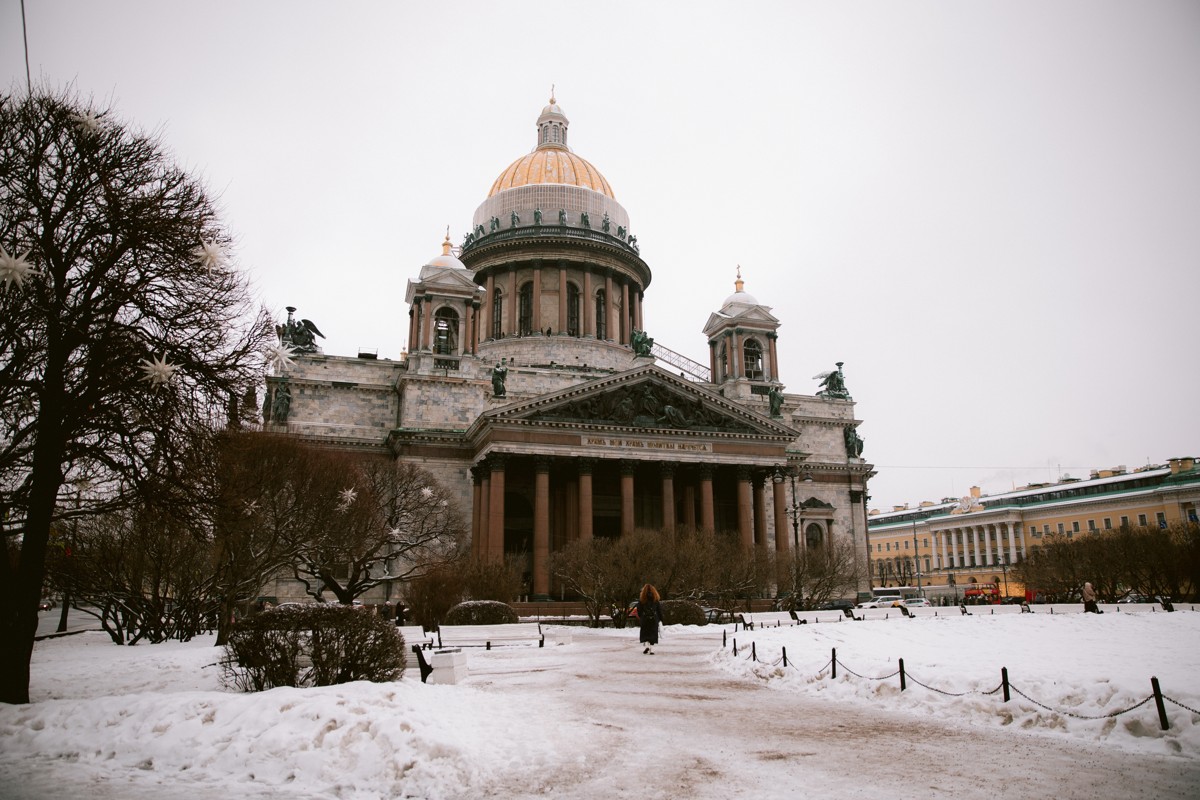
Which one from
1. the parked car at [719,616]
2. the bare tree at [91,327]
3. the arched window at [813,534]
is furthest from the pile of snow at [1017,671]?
the arched window at [813,534]

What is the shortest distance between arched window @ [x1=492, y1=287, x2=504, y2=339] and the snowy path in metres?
51.3

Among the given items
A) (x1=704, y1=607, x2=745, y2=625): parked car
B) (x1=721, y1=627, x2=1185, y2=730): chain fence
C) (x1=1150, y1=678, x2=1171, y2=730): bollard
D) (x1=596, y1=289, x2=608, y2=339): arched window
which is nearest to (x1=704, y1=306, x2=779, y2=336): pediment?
(x1=596, y1=289, x2=608, y2=339): arched window

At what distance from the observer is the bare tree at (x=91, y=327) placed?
12.3 m

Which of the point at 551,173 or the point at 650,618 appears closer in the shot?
the point at 650,618

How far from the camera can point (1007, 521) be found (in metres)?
104

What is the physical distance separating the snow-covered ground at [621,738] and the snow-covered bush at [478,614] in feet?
35.7

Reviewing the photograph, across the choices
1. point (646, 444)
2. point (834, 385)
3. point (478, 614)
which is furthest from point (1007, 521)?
point (478, 614)

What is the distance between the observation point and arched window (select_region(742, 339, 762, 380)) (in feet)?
200

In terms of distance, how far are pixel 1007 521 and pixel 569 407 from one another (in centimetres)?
7579

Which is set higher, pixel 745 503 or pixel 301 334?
pixel 301 334

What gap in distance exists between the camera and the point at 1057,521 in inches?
3873

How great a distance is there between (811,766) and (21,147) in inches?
552

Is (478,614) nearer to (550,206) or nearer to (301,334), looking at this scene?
(301,334)

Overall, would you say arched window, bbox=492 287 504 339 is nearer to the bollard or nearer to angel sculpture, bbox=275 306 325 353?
angel sculpture, bbox=275 306 325 353
